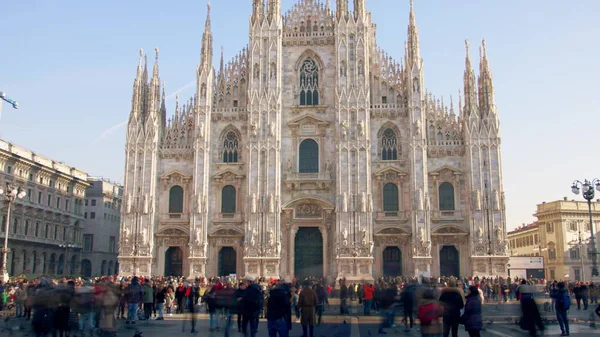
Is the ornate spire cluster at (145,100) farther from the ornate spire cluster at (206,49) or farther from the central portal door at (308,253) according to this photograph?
the central portal door at (308,253)

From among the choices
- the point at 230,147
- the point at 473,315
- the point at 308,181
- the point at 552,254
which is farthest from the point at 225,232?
the point at 552,254

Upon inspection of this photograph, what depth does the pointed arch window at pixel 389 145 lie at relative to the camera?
1795 inches

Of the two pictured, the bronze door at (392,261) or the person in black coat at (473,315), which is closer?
the person in black coat at (473,315)

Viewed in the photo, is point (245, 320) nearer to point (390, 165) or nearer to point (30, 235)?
point (390, 165)

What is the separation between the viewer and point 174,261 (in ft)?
151

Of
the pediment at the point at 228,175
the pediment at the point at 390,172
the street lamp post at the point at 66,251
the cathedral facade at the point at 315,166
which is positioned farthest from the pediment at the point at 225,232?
the street lamp post at the point at 66,251

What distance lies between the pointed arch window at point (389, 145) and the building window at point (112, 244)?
1493 inches

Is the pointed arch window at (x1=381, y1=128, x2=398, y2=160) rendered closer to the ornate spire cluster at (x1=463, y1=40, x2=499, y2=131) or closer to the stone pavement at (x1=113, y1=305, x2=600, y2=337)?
the ornate spire cluster at (x1=463, y1=40, x2=499, y2=131)

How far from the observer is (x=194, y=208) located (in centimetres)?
4466

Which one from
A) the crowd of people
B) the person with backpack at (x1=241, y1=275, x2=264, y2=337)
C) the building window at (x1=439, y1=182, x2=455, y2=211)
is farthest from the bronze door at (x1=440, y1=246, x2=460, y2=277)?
the person with backpack at (x1=241, y1=275, x2=264, y2=337)

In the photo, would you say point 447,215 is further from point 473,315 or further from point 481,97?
point 473,315

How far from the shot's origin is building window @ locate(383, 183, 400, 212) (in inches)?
1772

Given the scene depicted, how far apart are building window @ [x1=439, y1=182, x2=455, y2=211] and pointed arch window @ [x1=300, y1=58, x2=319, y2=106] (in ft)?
35.5

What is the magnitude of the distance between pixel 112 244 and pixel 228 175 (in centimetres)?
3127
